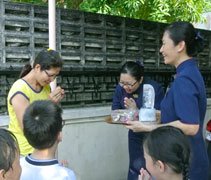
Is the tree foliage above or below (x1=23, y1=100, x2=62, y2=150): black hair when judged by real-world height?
above

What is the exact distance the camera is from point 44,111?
5.13 feet

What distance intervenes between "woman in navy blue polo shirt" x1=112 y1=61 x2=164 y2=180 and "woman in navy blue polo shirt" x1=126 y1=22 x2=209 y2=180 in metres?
0.88

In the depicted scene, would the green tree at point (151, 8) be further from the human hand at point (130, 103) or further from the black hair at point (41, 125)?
the black hair at point (41, 125)

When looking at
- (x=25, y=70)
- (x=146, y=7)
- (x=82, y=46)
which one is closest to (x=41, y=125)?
(x=25, y=70)

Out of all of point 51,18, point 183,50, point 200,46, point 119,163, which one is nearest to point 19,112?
point 51,18

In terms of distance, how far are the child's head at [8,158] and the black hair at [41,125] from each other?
0.21 meters

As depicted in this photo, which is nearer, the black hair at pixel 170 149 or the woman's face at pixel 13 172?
the woman's face at pixel 13 172

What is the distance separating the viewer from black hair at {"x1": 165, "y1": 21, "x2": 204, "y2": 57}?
1818 mm

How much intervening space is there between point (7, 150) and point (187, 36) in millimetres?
1303

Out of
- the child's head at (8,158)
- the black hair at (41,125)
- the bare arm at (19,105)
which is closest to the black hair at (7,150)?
the child's head at (8,158)

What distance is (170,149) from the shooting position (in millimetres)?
1461

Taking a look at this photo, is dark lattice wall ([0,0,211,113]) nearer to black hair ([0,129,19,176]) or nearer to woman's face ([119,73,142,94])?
woman's face ([119,73,142,94])

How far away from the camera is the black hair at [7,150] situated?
1215mm

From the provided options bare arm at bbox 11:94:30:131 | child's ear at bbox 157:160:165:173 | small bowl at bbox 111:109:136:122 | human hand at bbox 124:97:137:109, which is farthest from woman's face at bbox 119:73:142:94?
child's ear at bbox 157:160:165:173
